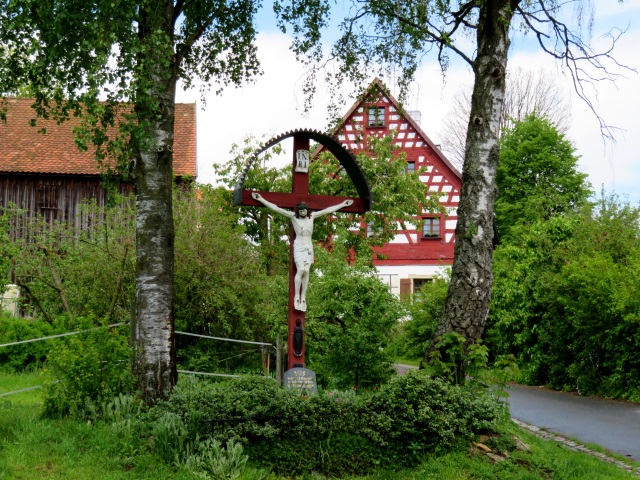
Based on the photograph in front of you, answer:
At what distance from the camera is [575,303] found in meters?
17.4

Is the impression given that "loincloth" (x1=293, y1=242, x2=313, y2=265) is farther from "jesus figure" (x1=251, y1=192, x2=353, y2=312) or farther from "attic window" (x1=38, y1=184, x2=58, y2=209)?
"attic window" (x1=38, y1=184, x2=58, y2=209)

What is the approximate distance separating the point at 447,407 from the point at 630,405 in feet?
26.0

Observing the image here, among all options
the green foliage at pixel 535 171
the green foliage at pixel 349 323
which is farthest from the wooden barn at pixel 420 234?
the green foliage at pixel 349 323

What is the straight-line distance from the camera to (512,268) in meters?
21.6

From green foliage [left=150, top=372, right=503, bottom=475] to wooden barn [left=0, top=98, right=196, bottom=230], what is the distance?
19.2 m

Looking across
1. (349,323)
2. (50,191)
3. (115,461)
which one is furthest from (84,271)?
(50,191)

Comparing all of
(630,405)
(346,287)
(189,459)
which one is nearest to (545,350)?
(630,405)

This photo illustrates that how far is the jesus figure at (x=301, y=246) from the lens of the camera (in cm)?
1035

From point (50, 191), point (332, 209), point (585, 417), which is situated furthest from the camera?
point (50, 191)

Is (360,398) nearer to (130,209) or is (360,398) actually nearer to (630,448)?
(630,448)

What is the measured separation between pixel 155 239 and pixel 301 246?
1.91m

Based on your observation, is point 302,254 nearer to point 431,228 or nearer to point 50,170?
point 50,170

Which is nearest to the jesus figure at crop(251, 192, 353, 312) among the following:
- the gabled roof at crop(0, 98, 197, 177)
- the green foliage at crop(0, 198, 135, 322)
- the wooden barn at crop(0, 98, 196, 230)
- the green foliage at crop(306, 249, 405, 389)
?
the green foliage at crop(306, 249, 405, 389)

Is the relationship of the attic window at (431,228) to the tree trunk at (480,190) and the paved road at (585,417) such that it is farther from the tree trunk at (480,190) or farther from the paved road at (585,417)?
the tree trunk at (480,190)
